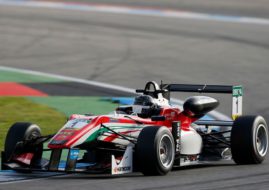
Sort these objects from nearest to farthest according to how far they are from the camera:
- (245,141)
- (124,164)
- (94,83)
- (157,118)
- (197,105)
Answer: (124,164)
(157,118)
(245,141)
(197,105)
(94,83)

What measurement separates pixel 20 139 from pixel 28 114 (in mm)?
4525

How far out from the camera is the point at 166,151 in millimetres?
11383

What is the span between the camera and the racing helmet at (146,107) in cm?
1225

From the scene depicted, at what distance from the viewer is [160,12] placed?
31859 mm

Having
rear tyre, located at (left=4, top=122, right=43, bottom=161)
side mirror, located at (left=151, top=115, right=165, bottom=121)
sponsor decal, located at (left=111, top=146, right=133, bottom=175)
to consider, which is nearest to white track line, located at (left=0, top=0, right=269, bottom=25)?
side mirror, located at (left=151, top=115, right=165, bottom=121)

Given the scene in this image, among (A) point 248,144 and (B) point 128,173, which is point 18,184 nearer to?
(B) point 128,173

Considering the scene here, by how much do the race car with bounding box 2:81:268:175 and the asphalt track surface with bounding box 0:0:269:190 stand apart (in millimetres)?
4814

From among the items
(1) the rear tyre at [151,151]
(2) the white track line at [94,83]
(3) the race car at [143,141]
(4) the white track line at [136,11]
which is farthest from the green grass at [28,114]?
(4) the white track line at [136,11]

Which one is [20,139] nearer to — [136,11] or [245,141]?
[245,141]

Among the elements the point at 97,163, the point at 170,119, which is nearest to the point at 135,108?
the point at 170,119

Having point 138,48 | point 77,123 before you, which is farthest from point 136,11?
point 77,123

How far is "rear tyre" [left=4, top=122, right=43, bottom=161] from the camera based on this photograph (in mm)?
11509

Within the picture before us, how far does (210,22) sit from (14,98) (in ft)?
44.5

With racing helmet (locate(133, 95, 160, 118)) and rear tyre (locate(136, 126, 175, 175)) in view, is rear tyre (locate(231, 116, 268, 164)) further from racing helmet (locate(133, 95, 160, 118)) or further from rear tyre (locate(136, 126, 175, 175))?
rear tyre (locate(136, 126, 175, 175))
